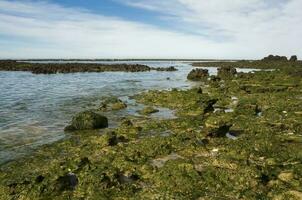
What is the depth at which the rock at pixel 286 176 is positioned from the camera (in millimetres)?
13408

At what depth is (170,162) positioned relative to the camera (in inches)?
603

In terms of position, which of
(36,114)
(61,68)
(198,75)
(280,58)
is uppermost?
(36,114)

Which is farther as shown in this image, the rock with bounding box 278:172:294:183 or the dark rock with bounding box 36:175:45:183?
the rock with bounding box 278:172:294:183

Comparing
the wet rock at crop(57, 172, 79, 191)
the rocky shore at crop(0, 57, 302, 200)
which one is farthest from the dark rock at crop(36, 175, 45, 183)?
the wet rock at crop(57, 172, 79, 191)

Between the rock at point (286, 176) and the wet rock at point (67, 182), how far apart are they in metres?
7.53

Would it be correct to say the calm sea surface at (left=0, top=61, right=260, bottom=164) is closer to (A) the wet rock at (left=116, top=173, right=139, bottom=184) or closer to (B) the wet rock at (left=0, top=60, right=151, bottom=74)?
(A) the wet rock at (left=116, top=173, right=139, bottom=184)

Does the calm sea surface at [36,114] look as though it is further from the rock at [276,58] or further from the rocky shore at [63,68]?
the rock at [276,58]

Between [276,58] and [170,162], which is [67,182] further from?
[276,58]

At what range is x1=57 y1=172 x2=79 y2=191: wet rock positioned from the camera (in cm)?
1298

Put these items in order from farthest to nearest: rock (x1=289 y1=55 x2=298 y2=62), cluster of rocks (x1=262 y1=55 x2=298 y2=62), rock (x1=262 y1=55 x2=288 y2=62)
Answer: rock (x1=262 y1=55 x2=288 y2=62) < cluster of rocks (x1=262 y1=55 x2=298 y2=62) < rock (x1=289 y1=55 x2=298 y2=62)

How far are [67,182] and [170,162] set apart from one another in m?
4.32

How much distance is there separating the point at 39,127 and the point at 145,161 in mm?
10287

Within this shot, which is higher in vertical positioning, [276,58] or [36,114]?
[36,114]

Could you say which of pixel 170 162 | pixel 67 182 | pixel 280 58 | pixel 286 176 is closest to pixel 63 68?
pixel 280 58
